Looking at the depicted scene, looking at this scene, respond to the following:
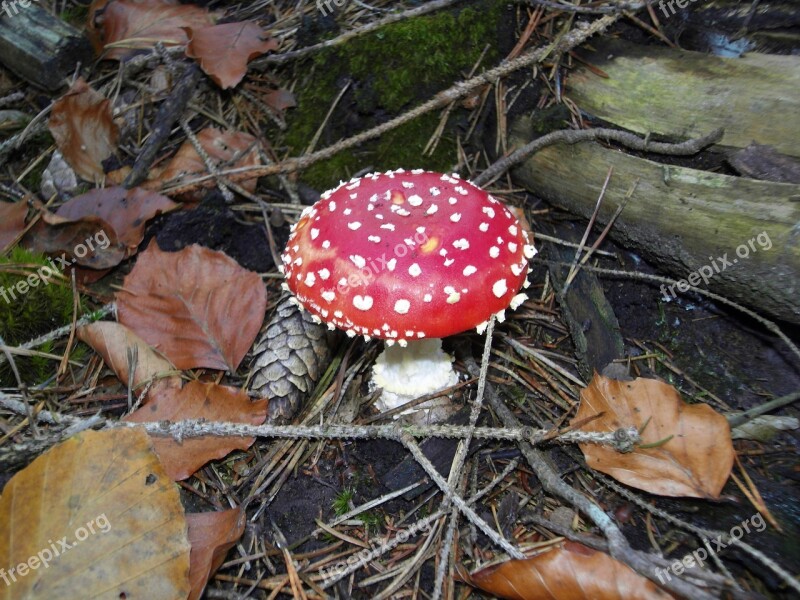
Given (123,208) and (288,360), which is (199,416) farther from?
(123,208)

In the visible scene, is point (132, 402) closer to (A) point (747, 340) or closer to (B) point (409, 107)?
(B) point (409, 107)

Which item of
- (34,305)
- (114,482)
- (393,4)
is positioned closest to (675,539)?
(114,482)

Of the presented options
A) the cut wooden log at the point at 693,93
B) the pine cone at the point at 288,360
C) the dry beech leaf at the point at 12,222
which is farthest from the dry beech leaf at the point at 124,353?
the cut wooden log at the point at 693,93

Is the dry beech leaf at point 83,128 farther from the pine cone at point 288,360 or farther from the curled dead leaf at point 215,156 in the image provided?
the pine cone at point 288,360

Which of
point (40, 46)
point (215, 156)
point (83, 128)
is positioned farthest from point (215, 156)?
point (40, 46)

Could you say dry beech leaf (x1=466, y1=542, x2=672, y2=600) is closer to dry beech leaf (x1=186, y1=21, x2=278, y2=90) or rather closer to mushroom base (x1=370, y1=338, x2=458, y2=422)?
mushroom base (x1=370, y1=338, x2=458, y2=422)
